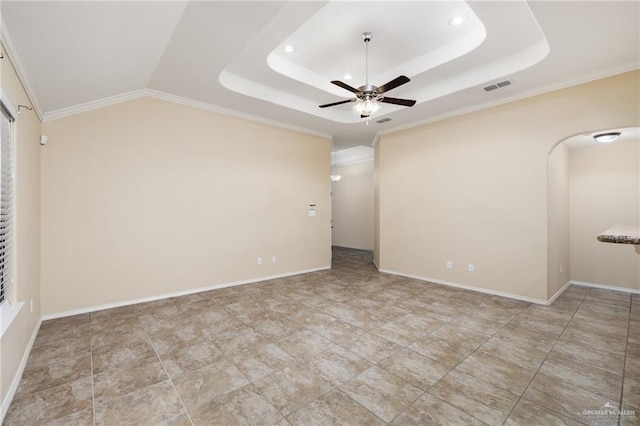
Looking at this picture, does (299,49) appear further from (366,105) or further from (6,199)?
(6,199)

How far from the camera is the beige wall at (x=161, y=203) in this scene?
144 inches

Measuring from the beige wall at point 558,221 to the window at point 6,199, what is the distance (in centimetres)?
624

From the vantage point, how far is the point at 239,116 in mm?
5160

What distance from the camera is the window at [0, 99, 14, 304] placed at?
2244 mm

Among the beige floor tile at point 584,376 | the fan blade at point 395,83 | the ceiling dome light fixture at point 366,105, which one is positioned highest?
the fan blade at point 395,83

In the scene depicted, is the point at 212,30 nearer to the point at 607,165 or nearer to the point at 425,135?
the point at 425,135

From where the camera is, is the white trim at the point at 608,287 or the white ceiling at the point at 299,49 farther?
the white trim at the point at 608,287

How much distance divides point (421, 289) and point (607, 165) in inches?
163

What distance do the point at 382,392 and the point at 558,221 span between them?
4498mm

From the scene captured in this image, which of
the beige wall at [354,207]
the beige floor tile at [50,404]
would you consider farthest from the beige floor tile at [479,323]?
the beige wall at [354,207]

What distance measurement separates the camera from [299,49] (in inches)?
149

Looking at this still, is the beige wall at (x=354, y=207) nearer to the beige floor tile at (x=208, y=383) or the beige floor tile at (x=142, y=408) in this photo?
the beige floor tile at (x=208, y=383)

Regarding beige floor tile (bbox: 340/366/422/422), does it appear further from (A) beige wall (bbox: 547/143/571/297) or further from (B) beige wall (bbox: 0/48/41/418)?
(A) beige wall (bbox: 547/143/571/297)

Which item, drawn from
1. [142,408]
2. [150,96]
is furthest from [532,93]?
[142,408]
